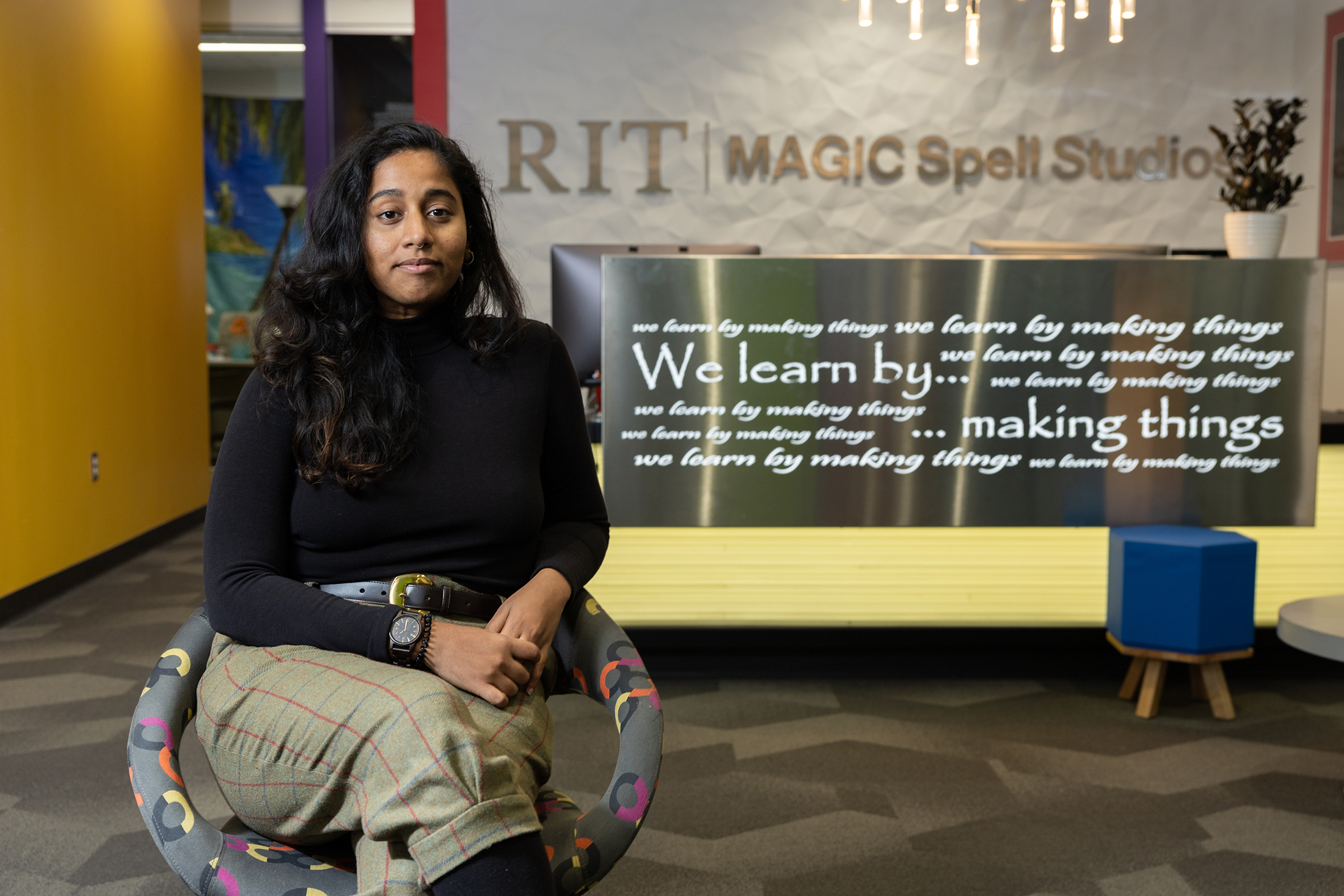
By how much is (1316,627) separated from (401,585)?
6.05 ft

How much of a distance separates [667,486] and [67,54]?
3447 mm

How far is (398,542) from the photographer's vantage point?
133cm

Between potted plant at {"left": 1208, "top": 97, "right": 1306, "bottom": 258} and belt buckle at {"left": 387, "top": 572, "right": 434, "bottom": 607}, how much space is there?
2629 millimetres

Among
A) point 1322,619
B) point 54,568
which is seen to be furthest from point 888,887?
point 54,568

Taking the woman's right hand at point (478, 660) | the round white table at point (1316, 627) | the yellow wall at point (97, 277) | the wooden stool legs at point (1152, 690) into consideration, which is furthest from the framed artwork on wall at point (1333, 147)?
the yellow wall at point (97, 277)

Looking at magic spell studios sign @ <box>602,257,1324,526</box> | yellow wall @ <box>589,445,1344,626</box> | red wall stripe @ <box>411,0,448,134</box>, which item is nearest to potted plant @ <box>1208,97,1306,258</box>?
magic spell studios sign @ <box>602,257,1324,526</box>

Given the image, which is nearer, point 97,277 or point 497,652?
point 497,652

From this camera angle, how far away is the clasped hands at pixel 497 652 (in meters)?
1.19

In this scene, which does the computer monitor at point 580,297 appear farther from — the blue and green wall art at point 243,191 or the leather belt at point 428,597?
the blue and green wall art at point 243,191

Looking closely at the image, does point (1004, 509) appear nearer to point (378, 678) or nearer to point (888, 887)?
point (888, 887)

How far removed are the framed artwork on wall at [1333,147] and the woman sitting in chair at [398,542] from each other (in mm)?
4863

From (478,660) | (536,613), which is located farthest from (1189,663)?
(478,660)

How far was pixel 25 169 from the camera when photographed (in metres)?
4.00

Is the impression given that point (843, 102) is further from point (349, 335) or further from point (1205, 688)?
point (349, 335)
